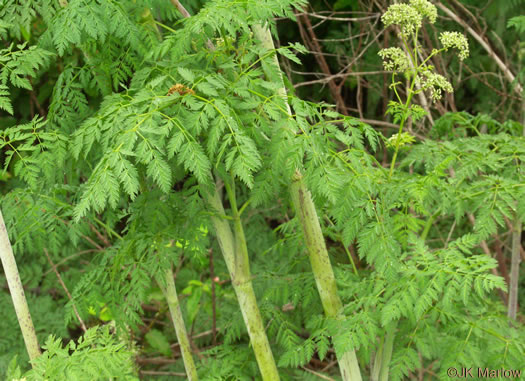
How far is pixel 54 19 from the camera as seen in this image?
1901mm

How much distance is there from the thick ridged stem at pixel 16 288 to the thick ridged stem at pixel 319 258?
0.98m

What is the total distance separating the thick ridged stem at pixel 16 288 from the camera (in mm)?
1948

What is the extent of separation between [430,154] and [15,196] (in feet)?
5.38

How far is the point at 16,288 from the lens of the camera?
201 cm

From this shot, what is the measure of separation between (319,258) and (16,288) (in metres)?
1.06

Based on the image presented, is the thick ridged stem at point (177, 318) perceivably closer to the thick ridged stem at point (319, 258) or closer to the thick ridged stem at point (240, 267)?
the thick ridged stem at point (240, 267)

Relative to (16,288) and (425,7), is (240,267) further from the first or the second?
(425,7)

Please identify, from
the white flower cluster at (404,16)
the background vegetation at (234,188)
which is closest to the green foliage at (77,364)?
the background vegetation at (234,188)

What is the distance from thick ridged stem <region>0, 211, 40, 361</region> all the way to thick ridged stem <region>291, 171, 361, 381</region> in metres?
0.98

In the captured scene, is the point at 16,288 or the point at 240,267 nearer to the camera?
the point at 16,288

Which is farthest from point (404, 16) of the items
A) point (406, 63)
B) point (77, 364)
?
point (77, 364)

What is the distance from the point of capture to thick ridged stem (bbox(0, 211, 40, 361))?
1.95 m

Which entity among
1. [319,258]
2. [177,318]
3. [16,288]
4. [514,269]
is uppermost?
[16,288]

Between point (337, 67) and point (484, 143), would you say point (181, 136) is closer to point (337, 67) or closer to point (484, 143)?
point (484, 143)
